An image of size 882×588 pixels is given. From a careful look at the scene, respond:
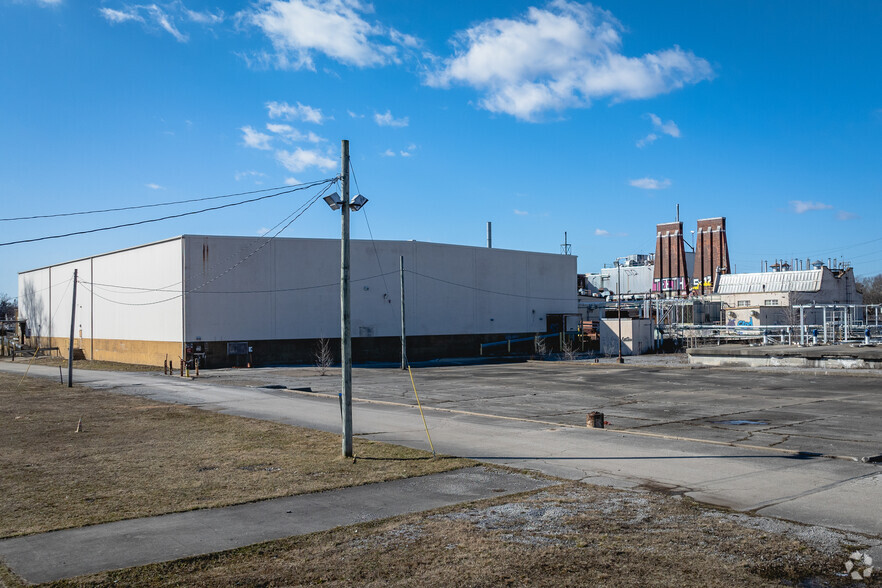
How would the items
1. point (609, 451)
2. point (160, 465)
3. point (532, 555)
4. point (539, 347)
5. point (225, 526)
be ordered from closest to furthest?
point (532, 555) < point (225, 526) < point (160, 465) < point (609, 451) < point (539, 347)

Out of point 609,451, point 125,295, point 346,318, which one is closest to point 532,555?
point 346,318

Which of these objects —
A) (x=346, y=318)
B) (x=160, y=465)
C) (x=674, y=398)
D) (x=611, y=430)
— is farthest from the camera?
(x=674, y=398)

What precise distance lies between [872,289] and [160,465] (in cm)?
17243

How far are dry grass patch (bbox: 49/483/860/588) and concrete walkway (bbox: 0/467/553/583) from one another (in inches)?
14.5

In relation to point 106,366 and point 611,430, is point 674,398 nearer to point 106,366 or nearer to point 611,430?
point 611,430

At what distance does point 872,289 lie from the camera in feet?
504

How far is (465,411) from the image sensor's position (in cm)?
1969

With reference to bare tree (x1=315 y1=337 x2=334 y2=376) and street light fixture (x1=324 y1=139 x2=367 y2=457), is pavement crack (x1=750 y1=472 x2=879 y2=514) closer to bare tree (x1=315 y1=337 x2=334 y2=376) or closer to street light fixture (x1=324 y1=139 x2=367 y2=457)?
street light fixture (x1=324 y1=139 x2=367 y2=457)

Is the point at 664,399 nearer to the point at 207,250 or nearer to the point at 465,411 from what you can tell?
the point at 465,411

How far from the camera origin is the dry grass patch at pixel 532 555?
632 centimetres

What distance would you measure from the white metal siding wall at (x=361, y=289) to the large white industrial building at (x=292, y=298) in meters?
0.07

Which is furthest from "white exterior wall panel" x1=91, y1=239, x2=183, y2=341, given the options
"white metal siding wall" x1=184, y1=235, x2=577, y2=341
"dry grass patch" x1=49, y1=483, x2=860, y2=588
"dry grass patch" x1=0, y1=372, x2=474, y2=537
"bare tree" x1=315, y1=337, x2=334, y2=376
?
"dry grass patch" x1=49, y1=483, x2=860, y2=588

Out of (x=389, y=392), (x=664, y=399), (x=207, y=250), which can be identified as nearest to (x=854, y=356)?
(x=664, y=399)

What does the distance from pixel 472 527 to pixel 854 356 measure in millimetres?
29179
